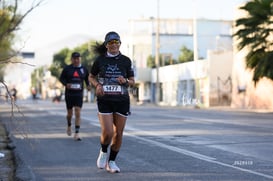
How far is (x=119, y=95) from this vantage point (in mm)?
8641

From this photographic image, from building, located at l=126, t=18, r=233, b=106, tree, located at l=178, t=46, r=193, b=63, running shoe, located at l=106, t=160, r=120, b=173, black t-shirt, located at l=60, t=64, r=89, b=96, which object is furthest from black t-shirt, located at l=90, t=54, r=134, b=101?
tree, located at l=178, t=46, r=193, b=63

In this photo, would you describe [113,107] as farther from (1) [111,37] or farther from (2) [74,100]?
(2) [74,100]

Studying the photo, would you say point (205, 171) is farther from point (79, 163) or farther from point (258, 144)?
point (258, 144)

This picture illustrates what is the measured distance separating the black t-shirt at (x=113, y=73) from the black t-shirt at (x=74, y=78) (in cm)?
521

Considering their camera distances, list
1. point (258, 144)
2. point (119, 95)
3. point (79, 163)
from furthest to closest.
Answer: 1. point (258, 144)
2. point (79, 163)
3. point (119, 95)

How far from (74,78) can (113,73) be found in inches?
215

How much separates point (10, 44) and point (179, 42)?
53.9 m

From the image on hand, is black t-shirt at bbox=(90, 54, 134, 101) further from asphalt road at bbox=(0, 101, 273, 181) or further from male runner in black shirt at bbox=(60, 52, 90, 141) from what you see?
male runner in black shirt at bbox=(60, 52, 90, 141)

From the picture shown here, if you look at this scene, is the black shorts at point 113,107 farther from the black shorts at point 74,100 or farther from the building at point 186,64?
the building at point 186,64

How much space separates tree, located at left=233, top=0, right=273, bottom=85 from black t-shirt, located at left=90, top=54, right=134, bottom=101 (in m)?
24.0

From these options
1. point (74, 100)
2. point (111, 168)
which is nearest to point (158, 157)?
point (111, 168)

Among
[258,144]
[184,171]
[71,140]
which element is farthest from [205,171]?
[71,140]

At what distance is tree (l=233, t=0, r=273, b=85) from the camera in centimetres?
3212

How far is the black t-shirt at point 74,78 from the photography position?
1405 cm
